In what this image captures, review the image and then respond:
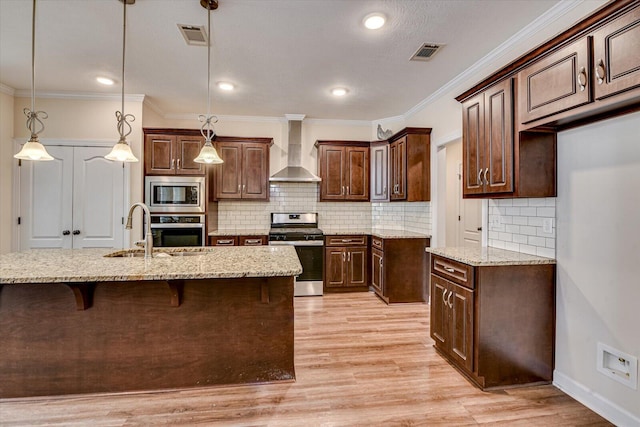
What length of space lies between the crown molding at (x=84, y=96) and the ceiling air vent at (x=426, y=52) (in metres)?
3.31

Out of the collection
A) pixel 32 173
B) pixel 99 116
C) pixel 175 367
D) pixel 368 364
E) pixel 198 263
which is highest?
pixel 99 116

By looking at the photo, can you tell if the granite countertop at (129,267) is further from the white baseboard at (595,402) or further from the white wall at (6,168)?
the white wall at (6,168)

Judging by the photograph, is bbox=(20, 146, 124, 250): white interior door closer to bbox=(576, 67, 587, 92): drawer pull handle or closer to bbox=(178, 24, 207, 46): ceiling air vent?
bbox=(178, 24, 207, 46): ceiling air vent

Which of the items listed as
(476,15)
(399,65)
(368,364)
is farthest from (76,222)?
(476,15)

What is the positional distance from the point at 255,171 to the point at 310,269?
162 centimetres

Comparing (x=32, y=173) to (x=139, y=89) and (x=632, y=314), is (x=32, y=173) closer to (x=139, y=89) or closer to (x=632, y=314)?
(x=139, y=89)

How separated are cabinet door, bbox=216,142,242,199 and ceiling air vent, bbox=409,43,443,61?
265cm

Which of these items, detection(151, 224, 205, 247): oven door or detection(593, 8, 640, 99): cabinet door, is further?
detection(151, 224, 205, 247): oven door

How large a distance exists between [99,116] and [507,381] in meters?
5.11

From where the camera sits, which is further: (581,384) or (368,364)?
(368,364)

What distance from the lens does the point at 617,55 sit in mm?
1521

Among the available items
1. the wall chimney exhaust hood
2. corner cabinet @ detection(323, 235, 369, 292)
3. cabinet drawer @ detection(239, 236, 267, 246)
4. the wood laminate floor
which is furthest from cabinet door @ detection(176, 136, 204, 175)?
the wood laminate floor

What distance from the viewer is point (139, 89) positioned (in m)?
3.78

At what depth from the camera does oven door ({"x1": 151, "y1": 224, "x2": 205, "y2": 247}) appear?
4.03m
